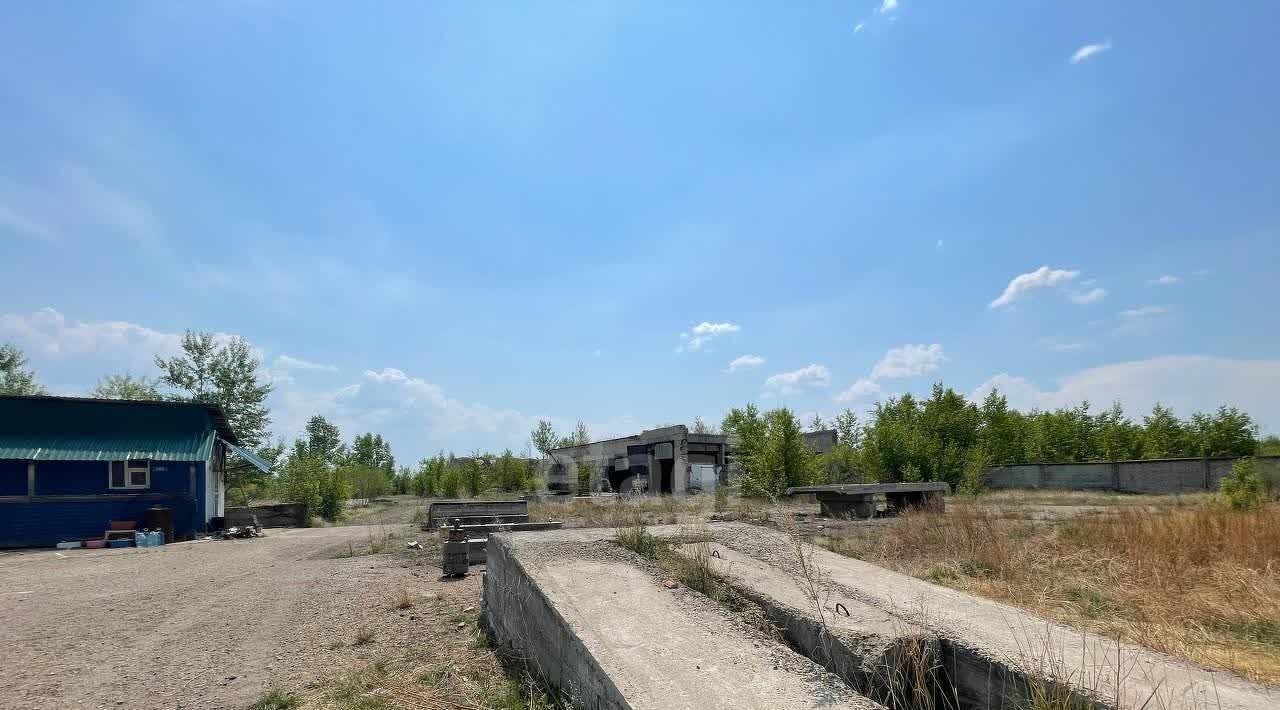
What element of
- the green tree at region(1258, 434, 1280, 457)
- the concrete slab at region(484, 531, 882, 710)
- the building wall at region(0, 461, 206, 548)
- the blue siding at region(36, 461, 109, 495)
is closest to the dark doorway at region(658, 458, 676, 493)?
the building wall at region(0, 461, 206, 548)

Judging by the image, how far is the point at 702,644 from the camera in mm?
3350

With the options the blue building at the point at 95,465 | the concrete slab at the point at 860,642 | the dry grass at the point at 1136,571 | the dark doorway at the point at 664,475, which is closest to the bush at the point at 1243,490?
the dry grass at the point at 1136,571

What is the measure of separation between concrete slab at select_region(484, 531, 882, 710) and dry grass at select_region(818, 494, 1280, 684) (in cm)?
163

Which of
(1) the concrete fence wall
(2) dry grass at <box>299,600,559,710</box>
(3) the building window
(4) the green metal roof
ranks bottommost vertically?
(1) the concrete fence wall

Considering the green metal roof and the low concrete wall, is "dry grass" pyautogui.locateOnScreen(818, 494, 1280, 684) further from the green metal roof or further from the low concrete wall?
the low concrete wall

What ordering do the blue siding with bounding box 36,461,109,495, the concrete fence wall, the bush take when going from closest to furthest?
the bush, the blue siding with bounding box 36,461,109,495, the concrete fence wall

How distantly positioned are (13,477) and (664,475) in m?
20.1

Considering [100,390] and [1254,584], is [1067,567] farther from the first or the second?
[100,390]

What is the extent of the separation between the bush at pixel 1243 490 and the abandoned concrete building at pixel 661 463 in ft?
37.4

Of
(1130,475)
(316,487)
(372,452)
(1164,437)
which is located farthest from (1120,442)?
(372,452)

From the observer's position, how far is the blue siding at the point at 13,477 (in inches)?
557

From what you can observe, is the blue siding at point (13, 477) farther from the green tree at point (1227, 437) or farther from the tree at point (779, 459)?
the green tree at point (1227, 437)

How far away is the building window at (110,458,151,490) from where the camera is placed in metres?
14.9

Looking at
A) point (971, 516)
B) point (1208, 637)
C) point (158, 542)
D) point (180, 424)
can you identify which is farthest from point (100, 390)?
point (1208, 637)
